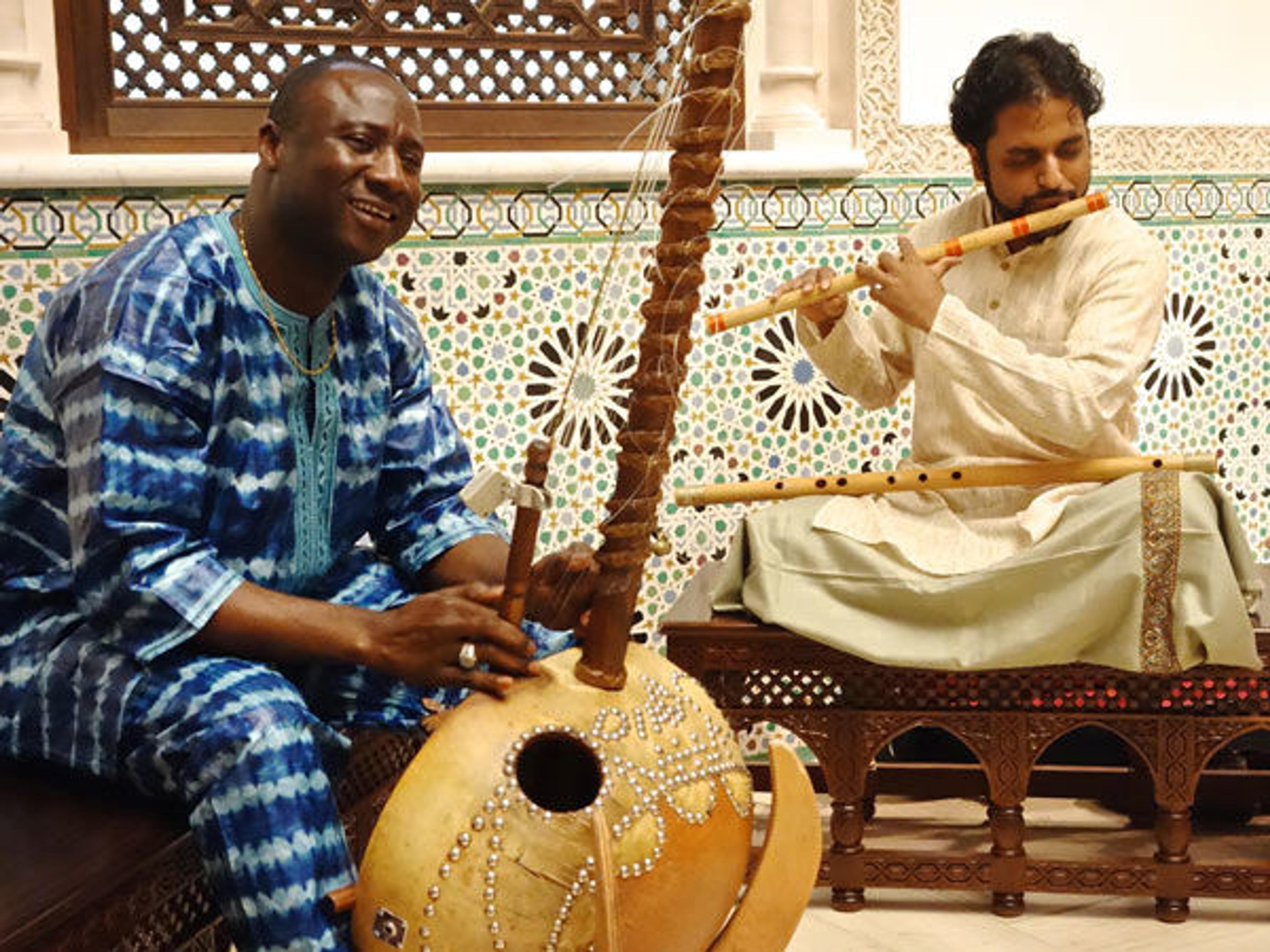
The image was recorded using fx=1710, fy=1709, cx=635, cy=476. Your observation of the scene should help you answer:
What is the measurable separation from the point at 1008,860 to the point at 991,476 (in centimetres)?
80

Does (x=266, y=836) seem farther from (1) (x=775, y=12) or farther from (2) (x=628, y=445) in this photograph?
(1) (x=775, y=12)

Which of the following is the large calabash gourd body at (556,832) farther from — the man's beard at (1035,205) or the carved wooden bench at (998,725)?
the man's beard at (1035,205)

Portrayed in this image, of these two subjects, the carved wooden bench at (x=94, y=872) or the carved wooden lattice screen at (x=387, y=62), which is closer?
the carved wooden bench at (x=94, y=872)

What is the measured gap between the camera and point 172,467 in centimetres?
239

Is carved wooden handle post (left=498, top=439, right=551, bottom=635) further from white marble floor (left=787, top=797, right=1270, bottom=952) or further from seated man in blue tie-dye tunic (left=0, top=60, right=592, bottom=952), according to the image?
white marble floor (left=787, top=797, right=1270, bottom=952)

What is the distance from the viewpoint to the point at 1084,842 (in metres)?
3.93

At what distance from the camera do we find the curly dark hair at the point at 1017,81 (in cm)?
357

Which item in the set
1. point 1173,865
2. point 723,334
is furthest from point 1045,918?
point 723,334

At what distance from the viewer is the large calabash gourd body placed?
2094 millimetres

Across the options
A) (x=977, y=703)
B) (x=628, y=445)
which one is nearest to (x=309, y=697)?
(x=628, y=445)

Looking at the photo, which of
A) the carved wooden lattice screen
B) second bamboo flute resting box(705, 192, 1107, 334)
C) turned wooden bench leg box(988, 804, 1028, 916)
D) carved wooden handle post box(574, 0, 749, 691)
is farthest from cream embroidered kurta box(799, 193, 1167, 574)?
carved wooden handle post box(574, 0, 749, 691)

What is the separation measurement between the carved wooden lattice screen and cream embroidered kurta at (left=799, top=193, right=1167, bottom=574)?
86 centimetres

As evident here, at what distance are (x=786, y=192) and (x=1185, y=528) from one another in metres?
1.58

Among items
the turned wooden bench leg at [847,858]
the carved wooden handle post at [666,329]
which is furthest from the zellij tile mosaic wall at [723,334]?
the carved wooden handle post at [666,329]
